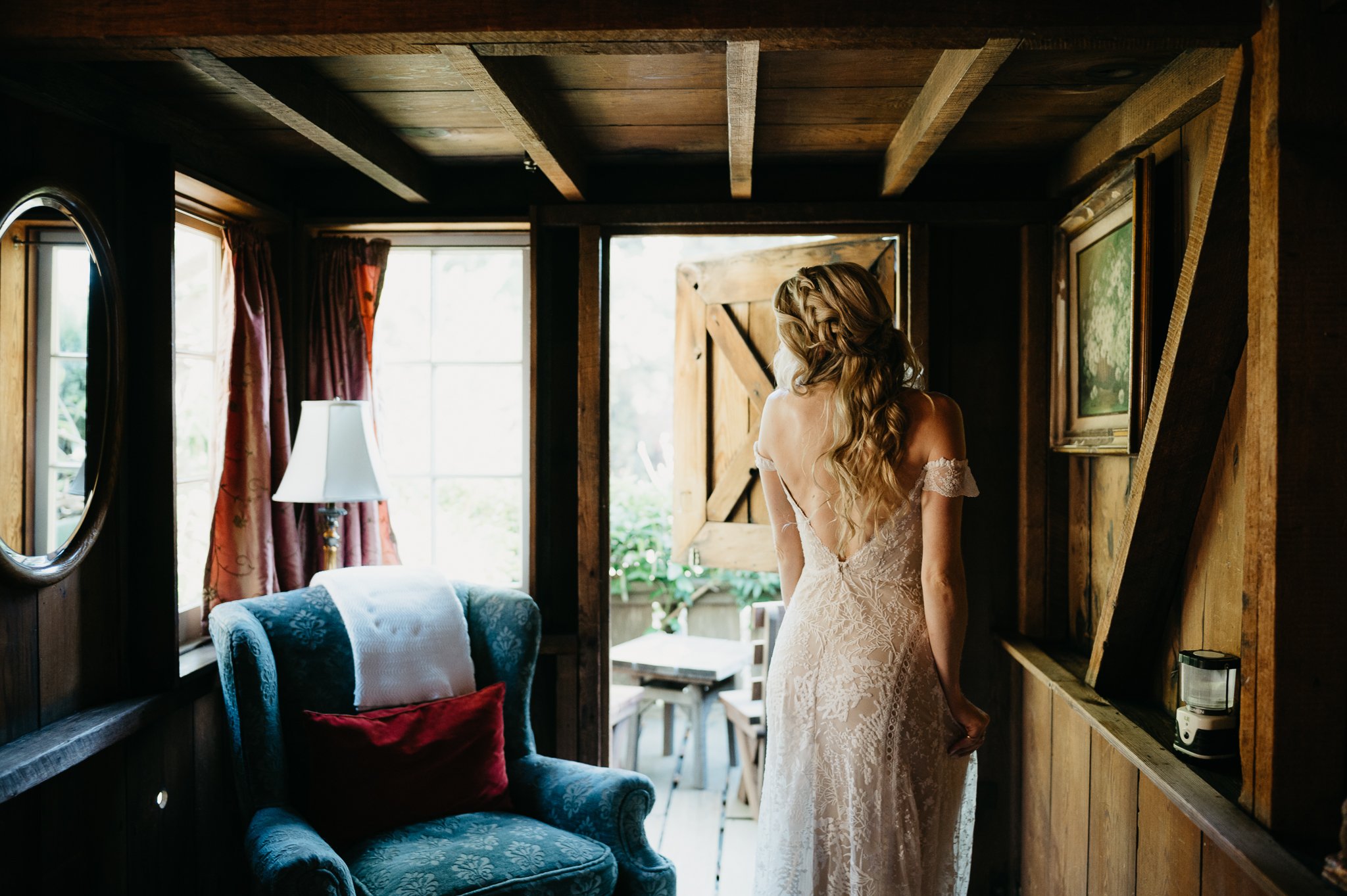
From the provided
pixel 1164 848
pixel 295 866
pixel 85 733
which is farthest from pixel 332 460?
pixel 1164 848

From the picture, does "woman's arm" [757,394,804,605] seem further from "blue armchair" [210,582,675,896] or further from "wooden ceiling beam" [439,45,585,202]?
"wooden ceiling beam" [439,45,585,202]

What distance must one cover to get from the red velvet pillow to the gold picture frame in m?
1.81

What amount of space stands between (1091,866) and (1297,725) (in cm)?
96

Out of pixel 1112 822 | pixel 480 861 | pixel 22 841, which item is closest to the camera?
pixel 22 841

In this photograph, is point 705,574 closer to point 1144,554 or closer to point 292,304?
point 292,304

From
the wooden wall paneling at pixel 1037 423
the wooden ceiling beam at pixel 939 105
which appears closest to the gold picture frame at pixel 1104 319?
the wooden wall paneling at pixel 1037 423

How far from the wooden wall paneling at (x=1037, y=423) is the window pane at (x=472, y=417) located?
1708mm

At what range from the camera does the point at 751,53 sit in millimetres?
1736

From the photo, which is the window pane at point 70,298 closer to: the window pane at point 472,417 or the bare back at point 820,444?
the window pane at point 472,417

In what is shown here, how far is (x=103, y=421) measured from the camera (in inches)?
82.7

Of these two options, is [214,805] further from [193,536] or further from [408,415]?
[408,415]

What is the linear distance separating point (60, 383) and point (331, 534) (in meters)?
0.99

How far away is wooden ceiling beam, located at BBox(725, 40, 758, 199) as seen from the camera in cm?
174

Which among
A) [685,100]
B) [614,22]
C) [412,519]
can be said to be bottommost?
[412,519]
